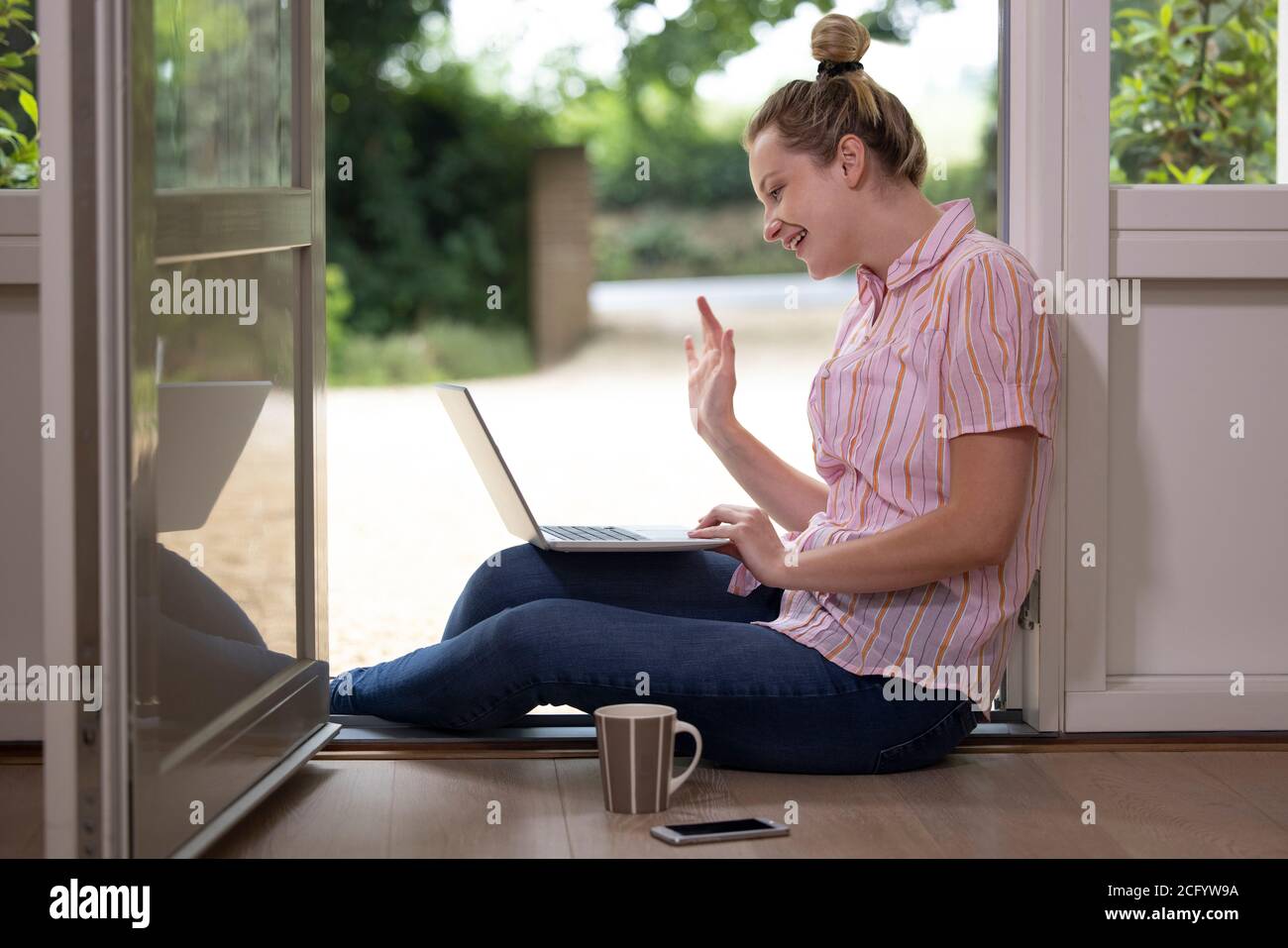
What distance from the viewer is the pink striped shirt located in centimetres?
191

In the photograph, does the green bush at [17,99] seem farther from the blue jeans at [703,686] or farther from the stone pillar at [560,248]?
the stone pillar at [560,248]

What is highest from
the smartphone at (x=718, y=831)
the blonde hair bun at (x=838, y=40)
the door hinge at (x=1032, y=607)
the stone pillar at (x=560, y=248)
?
the stone pillar at (x=560, y=248)

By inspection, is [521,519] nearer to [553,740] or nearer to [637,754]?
[553,740]

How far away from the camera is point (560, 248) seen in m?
10.7

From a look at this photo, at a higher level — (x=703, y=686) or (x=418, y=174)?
(x=418, y=174)

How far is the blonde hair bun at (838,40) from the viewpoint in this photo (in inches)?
80.8

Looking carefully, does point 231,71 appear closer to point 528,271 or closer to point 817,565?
point 817,565

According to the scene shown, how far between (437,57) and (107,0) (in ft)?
32.5

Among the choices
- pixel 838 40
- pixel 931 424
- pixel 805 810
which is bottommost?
pixel 805 810

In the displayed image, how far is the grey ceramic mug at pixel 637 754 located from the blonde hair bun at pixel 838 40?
0.93 meters

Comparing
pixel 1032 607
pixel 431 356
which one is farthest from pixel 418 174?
pixel 1032 607

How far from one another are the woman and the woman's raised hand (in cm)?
2

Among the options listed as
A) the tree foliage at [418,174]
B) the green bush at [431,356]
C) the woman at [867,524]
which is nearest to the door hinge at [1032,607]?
the woman at [867,524]

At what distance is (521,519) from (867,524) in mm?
508
